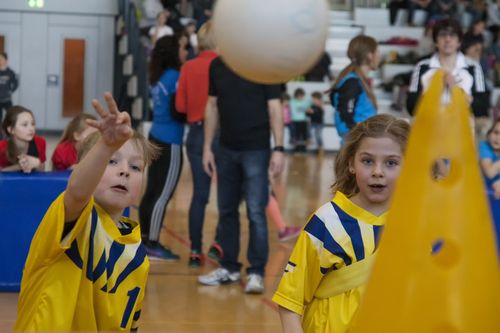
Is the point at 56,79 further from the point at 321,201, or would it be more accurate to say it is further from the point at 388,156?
the point at 388,156

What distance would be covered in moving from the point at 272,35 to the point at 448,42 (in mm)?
3759

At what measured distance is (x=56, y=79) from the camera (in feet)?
77.5

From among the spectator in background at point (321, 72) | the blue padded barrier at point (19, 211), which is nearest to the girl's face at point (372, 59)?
the blue padded barrier at point (19, 211)

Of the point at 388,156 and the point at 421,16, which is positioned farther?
the point at 421,16

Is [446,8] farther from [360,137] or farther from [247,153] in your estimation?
[360,137]

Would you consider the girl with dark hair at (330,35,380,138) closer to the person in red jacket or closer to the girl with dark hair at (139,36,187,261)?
the person in red jacket

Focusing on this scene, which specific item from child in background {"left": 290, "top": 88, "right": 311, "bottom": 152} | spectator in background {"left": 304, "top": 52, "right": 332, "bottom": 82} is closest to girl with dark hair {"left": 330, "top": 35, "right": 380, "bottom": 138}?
child in background {"left": 290, "top": 88, "right": 311, "bottom": 152}

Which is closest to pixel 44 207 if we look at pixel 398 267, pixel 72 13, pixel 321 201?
pixel 398 267

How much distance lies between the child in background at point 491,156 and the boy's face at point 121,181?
376 centimetres

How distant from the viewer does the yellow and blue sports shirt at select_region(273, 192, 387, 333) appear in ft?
10.2

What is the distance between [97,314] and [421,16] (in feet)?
69.1

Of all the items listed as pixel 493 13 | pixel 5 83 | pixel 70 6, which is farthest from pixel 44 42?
pixel 493 13

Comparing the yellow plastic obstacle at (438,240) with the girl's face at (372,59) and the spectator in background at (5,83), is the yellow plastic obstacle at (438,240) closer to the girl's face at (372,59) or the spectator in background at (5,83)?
the girl's face at (372,59)

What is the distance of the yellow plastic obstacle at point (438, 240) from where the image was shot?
2197 mm
